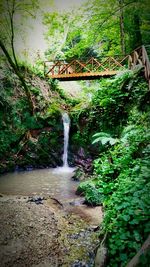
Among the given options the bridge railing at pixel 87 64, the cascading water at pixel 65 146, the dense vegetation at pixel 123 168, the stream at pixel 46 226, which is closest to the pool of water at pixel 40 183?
the stream at pixel 46 226

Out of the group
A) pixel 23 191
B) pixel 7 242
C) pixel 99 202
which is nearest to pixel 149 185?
pixel 99 202

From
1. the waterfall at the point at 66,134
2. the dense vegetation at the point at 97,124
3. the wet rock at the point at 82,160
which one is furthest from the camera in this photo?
the waterfall at the point at 66,134

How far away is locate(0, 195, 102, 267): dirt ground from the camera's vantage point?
3697mm

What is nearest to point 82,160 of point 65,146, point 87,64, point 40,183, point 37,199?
point 65,146

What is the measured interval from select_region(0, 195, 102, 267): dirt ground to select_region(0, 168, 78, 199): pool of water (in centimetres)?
91

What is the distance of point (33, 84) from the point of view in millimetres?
12586

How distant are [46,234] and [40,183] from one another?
3526 mm

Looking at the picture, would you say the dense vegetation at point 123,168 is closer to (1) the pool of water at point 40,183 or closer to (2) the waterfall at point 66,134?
(1) the pool of water at point 40,183

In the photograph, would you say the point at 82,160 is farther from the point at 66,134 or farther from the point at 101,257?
the point at 101,257

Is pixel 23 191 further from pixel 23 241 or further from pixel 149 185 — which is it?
pixel 149 185

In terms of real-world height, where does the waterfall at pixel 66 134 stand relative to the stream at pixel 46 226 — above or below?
above

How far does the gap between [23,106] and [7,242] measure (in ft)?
26.5

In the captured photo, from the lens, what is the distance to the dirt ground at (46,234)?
12.1ft

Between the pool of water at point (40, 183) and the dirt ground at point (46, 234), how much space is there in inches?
35.9
